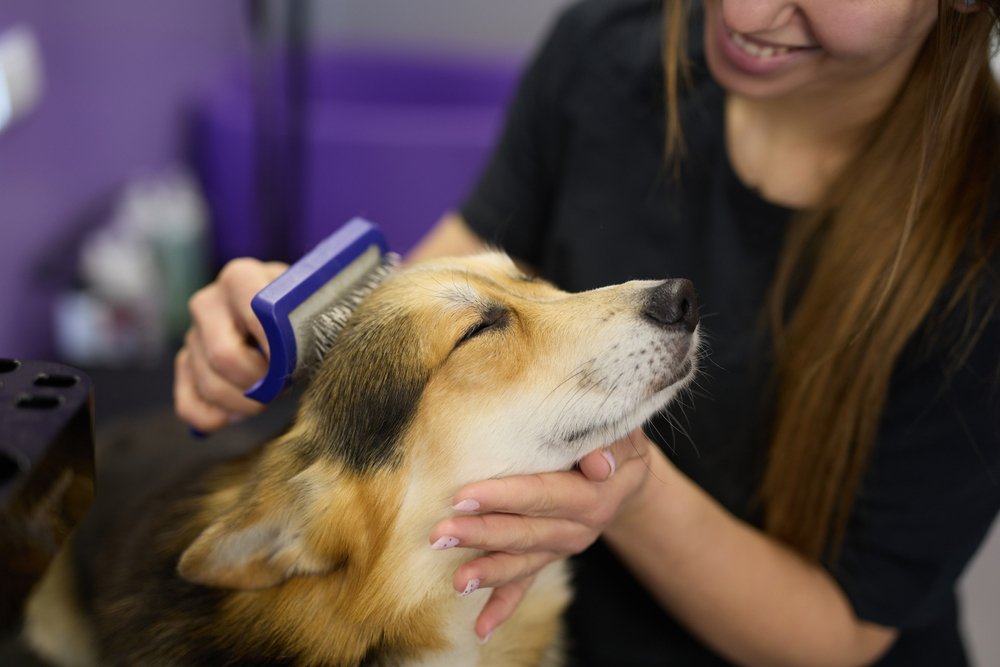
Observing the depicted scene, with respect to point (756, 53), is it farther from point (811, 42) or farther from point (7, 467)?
point (7, 467)

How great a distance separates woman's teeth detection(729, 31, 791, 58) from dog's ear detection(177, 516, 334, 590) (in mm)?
917

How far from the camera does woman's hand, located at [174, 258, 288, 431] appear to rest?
1.07 m

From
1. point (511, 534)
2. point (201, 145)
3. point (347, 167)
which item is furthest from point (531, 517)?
point (201, 145)

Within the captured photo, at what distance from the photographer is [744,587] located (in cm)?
111

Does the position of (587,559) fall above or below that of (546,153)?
below

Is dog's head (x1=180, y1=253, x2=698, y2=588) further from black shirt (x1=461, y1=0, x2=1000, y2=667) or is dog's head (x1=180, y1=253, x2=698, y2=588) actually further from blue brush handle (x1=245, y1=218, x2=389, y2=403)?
black shirt (x1=461, y1=0, x2=1000, y2=667)

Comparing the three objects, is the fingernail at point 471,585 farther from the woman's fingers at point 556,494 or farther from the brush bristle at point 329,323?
the brush bristle at point 329,323

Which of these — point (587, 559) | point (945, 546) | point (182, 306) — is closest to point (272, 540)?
point (587, 559)

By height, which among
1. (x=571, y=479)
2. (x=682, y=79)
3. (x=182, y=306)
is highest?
(x=682, y=79)

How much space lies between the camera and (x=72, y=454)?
55cm

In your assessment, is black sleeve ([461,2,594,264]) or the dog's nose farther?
black sleeve ([461,2,594,264])

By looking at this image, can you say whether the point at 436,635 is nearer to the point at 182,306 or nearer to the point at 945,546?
the point at 945,546

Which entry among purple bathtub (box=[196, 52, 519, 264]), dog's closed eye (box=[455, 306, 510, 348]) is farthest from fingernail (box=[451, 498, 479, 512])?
purple bathtub (box=[196, 52, 519, 264])

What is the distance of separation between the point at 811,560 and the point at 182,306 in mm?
2368
